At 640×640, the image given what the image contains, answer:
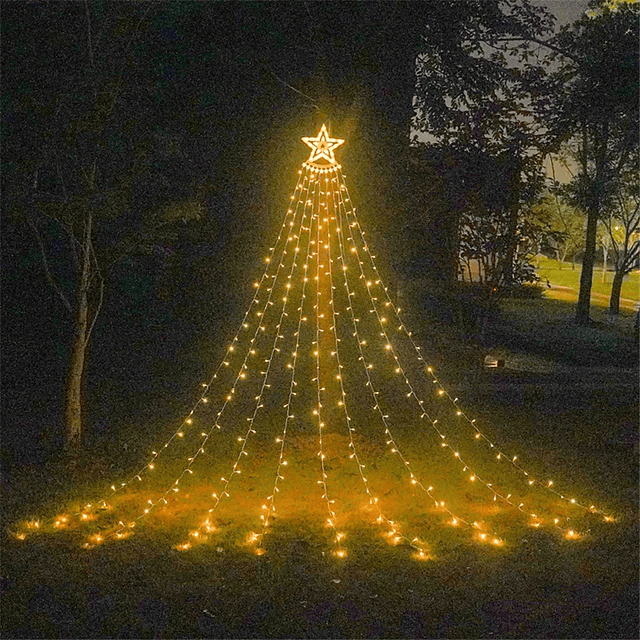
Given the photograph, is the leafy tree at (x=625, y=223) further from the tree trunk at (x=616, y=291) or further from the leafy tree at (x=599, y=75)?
the leafy tree at (x=599, y=75)

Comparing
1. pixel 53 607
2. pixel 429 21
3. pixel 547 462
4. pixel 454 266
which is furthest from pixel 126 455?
pixel 429 21

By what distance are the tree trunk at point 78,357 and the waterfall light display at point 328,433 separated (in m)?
0.75

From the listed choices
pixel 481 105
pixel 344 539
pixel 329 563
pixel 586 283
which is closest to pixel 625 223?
pixel 586 283

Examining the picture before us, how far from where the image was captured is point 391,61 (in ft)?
24.9

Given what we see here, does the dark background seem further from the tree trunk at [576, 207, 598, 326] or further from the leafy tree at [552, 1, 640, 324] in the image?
the tree trunk at [576, 207, 598, 326]

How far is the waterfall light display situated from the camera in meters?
5.58

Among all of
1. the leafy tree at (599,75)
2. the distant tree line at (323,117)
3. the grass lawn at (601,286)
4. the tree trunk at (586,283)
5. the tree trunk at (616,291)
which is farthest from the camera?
the grass lawn at (601,286)

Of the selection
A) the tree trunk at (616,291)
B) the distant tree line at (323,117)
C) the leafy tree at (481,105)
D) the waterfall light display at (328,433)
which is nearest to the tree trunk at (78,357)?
the distant tree line at (323,117)

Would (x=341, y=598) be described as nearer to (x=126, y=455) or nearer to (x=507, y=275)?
(x=126, y=455)

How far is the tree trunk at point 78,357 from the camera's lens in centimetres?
654

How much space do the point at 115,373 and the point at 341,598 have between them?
6505 millimetres

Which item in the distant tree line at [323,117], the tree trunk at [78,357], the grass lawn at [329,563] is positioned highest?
the distant tree line at [323,117]

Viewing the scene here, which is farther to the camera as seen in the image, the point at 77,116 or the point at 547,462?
the point at 547,462

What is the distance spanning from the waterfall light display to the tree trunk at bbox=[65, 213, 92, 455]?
29.5 inches
